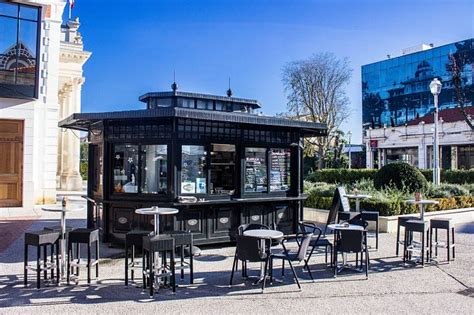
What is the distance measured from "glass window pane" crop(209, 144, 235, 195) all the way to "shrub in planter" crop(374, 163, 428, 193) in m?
7.15

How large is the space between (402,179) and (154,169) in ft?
30.1

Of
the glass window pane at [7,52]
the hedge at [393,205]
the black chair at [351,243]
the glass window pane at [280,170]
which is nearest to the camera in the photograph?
the black chair at [351,243]

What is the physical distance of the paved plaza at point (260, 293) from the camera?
16.2ft

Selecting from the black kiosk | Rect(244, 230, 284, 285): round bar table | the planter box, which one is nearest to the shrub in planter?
the planter box

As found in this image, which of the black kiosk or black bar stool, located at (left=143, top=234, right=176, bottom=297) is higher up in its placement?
the black kiosk

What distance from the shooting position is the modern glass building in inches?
1262

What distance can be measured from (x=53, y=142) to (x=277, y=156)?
37.5 ft

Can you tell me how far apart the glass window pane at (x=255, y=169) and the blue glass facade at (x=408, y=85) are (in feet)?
146

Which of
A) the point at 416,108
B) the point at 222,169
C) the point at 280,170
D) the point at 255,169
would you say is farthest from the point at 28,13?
the point at 416,108

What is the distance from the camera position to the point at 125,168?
859 cm

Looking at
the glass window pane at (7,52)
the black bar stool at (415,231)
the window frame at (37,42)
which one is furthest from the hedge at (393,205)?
the glass window pane at (7,52)

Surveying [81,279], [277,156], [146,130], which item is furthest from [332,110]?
[81,279]

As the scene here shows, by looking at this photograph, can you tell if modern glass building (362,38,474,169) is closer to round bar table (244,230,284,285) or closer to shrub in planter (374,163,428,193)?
shrub in planter (374,163,428,193)

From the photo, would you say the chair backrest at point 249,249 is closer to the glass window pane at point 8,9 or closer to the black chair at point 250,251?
the black chair at point 250,251
